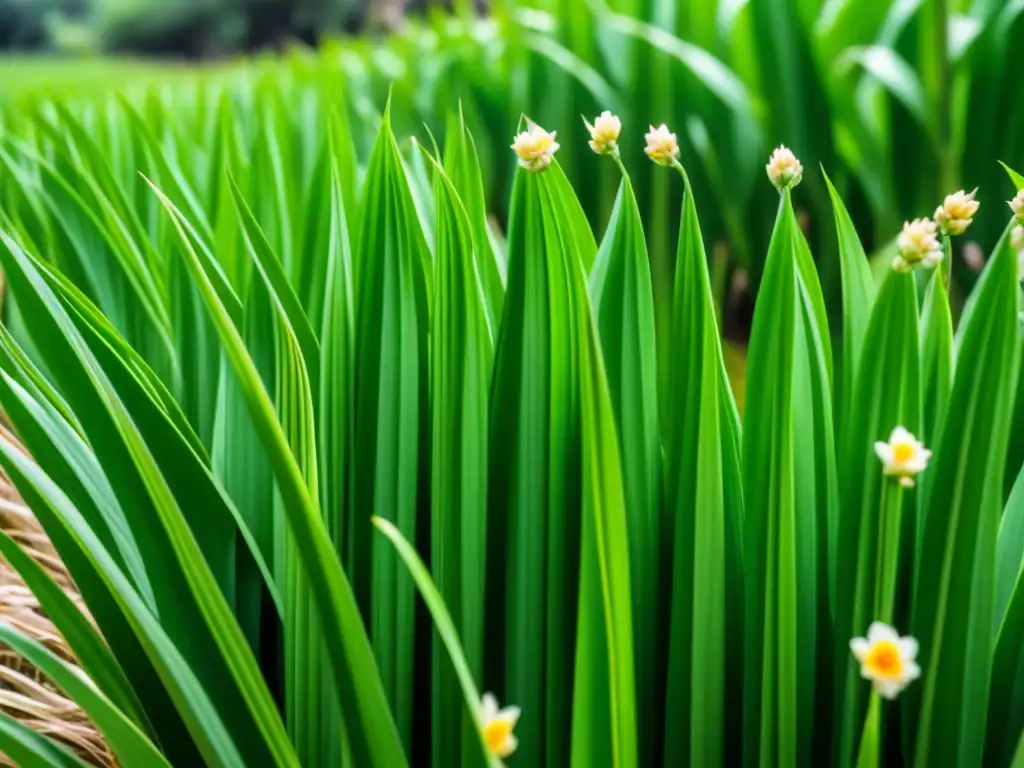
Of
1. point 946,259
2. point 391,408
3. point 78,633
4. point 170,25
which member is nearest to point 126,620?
point 78,633

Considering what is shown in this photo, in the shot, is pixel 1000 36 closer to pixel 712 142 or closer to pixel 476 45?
pixel 712 142

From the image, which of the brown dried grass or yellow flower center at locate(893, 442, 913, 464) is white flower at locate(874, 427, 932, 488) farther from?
the brown dried grass

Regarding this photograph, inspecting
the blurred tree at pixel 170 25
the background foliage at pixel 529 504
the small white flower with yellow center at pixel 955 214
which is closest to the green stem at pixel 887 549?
the background foliage at pixel 529 504

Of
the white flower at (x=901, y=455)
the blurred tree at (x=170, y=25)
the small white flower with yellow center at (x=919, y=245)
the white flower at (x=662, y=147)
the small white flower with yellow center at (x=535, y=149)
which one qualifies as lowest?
the white flower at (x=901, y=455)

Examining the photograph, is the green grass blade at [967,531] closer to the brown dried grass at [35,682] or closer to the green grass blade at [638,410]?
the green grass blade at [638,410]

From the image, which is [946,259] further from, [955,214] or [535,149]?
[535,149]

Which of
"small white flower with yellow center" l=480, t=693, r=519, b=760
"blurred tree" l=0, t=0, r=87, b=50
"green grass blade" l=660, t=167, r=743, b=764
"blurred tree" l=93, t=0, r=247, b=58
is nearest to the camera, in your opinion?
"small white flower with yellow center" l=480, t=693, r=519, b=760

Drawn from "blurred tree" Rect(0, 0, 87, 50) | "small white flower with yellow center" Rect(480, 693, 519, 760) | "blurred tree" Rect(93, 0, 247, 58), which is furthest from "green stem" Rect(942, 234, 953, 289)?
"blurred tree" Rect(93, 0, 247, 58)
